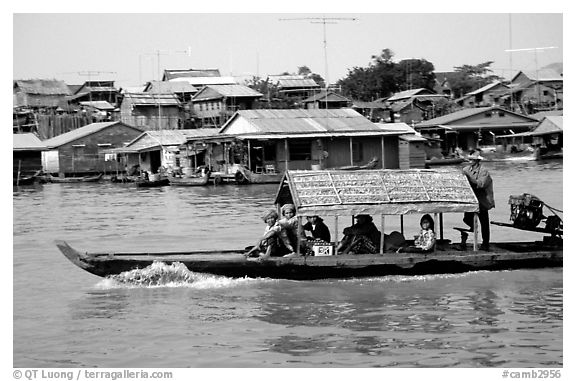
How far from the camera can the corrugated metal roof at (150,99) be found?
3542cm

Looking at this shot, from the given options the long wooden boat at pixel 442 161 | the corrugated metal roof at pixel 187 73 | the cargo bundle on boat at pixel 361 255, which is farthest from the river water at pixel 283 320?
the corrugated metal roof at pixel 187 73

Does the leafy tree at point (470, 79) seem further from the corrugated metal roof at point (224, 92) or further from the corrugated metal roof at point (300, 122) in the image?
the corrugated metal roof at point (300, 122)

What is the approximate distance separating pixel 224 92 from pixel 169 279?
2659cm

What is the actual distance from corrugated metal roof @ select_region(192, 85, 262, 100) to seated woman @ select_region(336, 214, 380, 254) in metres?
25.8

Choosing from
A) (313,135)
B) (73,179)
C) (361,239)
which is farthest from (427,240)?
(73,179)

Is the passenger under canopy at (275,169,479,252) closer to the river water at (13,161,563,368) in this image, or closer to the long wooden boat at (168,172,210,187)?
the river water at (13,161,563,368)

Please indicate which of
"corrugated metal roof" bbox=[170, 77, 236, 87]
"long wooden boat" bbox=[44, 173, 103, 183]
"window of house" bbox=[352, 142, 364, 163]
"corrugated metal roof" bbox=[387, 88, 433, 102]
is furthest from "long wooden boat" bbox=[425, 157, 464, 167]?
"long wooden boat" bbox=[44, 173, 103, 183]

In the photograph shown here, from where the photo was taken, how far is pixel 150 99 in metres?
35.8

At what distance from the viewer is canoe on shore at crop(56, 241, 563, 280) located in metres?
8.89
